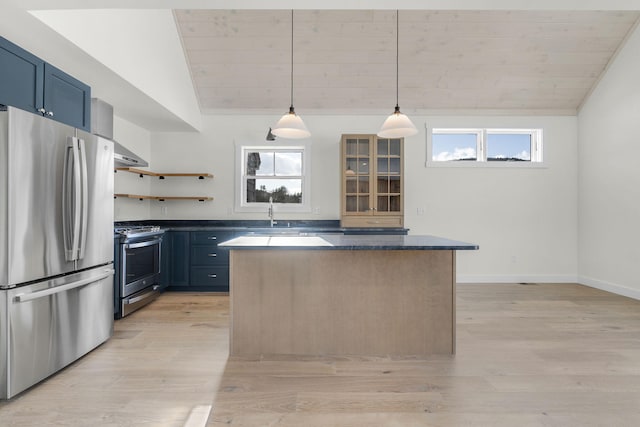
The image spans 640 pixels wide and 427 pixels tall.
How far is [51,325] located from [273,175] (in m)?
3.50

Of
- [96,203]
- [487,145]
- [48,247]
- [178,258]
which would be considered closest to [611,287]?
[487,145]

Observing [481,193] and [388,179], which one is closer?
[388,179]

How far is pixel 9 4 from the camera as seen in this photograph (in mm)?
2100

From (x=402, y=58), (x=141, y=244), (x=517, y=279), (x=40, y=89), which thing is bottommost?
(x=517, y=279)

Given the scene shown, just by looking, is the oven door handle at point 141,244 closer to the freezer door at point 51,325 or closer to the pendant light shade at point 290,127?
the freezer door at point 51,325

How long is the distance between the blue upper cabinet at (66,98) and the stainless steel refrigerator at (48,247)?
356 millimetres

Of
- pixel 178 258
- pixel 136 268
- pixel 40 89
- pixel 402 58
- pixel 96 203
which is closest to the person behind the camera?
pixel 40 89

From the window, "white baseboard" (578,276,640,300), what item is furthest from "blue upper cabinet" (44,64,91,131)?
"white baseboard" (578,276,640,300)

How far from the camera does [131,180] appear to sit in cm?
468

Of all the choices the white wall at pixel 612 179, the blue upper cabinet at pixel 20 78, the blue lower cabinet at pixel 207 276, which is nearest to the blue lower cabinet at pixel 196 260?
the blue lower cabinet at pixel 207 276

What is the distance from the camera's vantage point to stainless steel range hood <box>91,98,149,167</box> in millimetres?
3406

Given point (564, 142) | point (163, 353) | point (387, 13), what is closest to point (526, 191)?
point (564, 142)

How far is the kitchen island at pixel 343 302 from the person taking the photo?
2.57 meters

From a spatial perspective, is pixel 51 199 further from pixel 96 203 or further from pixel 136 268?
pixel 136 268
